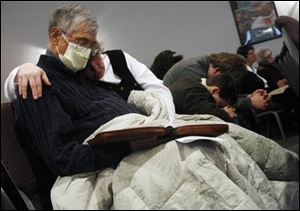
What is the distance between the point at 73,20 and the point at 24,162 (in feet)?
1.16

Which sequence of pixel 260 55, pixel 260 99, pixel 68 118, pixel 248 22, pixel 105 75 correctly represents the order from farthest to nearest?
pixel 248 22
pixel 260 55
pixel 260 99
pixel 105 75
pixel 68 118

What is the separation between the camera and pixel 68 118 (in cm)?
71

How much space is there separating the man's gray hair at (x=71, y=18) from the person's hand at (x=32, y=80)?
152 millimetres

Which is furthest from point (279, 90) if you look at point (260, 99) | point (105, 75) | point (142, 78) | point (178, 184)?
point (178, 184)

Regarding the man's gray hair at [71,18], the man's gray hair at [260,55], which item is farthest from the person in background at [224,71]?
the man's gray hair at [71,18]

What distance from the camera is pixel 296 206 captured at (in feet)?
1.96

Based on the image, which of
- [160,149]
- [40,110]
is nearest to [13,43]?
[40,110]

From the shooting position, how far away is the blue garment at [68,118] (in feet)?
2.13

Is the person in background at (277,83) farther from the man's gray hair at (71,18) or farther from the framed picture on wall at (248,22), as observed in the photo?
the man's gray hair at (71,18)

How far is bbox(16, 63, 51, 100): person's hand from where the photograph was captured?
719 mm

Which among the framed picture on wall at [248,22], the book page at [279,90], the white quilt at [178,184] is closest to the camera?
the white quilt at [178,184]

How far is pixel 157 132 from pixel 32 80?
1.02 feet

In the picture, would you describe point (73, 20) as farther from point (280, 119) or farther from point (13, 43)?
point (280, 119)

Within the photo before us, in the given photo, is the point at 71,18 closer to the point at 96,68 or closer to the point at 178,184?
the point at 96,68
